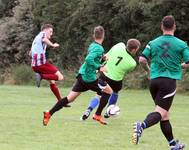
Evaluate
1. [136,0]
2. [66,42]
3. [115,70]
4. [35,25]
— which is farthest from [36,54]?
[35,25]

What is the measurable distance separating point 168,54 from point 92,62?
358 centimetres

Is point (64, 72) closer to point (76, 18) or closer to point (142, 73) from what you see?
point (76, 18)

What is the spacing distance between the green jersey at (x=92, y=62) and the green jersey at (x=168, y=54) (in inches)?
135

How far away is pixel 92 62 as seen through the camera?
40.8ft

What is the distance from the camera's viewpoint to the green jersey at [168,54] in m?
9.03

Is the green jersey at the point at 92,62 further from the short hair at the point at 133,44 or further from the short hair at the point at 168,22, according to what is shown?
the short hair at the point at 168,22

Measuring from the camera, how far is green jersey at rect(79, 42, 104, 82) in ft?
40.9

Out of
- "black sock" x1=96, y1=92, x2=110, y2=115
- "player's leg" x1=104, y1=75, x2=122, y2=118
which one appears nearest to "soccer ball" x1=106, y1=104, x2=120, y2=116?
"player's leg" x1=104, y1=75, x2=122, y2=118

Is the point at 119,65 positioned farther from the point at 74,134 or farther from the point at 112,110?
the point at 74,134

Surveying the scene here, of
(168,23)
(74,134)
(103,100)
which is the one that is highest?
(168,23)

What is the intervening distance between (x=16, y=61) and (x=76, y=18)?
8.45 metres

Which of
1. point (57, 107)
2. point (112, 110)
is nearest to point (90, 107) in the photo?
point (112, 110)

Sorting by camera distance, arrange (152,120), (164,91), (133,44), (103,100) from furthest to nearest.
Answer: (103,100)
(133,44)
(164,91)
(152,120)

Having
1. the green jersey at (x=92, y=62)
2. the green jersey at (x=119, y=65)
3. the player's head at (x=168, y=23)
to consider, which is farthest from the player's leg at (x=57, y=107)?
the player's head at (x=168, y=23)
